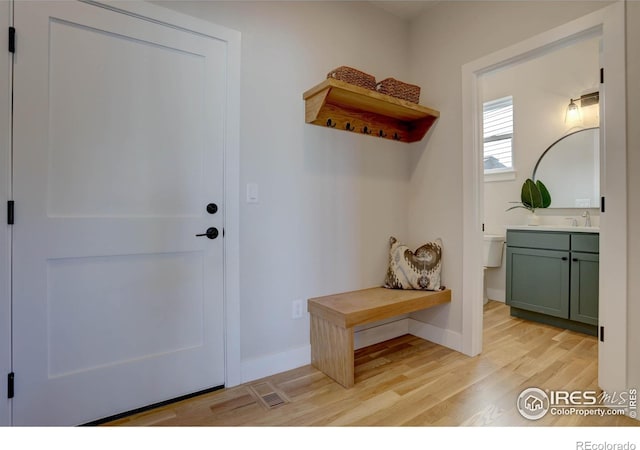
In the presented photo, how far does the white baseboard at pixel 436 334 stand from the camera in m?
2.43

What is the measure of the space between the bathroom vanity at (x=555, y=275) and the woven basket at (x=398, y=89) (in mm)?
1704

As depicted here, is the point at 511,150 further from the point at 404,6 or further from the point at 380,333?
the point at 380,333

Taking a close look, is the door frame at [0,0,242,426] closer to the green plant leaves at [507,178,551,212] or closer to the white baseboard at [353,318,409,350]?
the white baseboard at [353,318,409,350]

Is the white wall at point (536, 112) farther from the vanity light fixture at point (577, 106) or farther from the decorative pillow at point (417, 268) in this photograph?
the decorative pillow at point (417, 268)

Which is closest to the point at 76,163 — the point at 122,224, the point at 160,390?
the point at 122,224

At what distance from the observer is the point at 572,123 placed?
320 cm

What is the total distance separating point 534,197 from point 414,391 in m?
2.61

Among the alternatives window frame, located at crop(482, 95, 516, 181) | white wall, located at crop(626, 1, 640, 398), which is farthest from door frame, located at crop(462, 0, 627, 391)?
window frame, located at crop(482, 95, 516, 181)

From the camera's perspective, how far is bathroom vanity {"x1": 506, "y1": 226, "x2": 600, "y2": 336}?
8.68 feet

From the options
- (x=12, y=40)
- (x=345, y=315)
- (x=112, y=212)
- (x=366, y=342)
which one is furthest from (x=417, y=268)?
(x=12, y=40)

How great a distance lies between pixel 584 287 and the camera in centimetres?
267

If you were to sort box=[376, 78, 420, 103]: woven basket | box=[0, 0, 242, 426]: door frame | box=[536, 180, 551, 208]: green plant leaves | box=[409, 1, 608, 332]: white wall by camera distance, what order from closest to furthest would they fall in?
box=[0, 0, 242, 426]: door frame → box=[409, 1, 608, 332]: white wall → box=[376, 78, 420, 103]: woven basket → box=[536, 180, 551, 208]: green plant leaves

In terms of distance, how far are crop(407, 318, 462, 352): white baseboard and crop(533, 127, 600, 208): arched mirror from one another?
1.91 m
